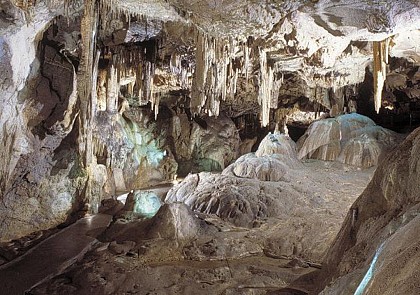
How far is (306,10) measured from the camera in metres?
6.14

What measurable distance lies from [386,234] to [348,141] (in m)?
10.2

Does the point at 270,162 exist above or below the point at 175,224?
above

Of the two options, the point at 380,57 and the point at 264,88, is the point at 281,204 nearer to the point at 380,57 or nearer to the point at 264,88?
the point at 264,88

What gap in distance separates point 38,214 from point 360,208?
26.8ft

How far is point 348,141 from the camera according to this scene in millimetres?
11984

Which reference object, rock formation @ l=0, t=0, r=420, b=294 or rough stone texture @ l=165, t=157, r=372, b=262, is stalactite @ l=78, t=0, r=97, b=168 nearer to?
rock formation @ l=0, t=0, r=420, b=294

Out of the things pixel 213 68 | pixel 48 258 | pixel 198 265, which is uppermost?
pixel 213 68

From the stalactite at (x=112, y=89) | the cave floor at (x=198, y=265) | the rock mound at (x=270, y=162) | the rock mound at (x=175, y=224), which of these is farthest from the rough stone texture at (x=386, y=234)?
the stalactite at (x=112, y=89)

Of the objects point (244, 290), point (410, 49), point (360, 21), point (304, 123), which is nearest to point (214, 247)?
point (244, 290)

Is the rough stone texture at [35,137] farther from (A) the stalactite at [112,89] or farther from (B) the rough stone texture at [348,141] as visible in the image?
(B) the rough stone texture at [348,141]

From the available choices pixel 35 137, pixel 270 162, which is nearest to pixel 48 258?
pixel 35 137

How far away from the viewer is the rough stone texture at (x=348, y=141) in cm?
1134

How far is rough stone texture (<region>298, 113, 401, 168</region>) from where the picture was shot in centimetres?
1134

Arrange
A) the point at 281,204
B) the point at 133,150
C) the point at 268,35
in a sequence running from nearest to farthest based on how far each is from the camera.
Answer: the point at 268,35, the point at 281,204, the point at 133,150
